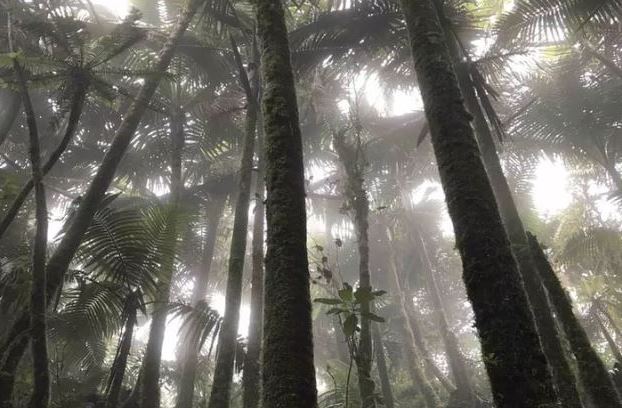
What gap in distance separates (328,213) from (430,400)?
7.21 metres

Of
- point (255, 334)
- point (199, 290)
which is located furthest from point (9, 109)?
point (255, 334)

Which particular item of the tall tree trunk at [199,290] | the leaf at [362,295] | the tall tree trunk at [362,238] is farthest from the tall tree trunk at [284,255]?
the tall tree trunk at [199,290]

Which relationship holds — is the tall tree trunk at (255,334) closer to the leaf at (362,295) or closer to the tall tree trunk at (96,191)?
the tall tree trunk at (96,191)

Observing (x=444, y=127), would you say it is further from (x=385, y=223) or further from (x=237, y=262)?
(x=385, y=223)

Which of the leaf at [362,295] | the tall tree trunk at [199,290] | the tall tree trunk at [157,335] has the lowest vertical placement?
the leaf at [362,295]

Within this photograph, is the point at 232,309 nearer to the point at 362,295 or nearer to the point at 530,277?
the point at 362,295

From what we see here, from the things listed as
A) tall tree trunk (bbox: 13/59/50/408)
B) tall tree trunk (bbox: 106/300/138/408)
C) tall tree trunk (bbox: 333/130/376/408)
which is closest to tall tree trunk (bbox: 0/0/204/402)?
tall tree trunk (bbox: 13/59/50/408)

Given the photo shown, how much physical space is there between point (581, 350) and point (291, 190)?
430cm

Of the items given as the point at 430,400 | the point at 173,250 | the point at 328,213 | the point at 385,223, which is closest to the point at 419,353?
the point at 430,400

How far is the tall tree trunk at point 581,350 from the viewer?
5141 millimetres

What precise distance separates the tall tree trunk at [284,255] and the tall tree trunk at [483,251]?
100cm

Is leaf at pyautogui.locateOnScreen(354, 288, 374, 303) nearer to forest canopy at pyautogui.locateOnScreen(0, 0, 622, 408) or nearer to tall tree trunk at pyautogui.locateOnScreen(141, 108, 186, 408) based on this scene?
forest canopy at pyautogui.locateOnScreen(0, 0, 622, 408)

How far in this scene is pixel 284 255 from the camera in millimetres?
2859

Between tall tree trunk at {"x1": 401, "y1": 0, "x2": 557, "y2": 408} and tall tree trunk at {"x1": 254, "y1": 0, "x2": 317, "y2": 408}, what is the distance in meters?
1.00
